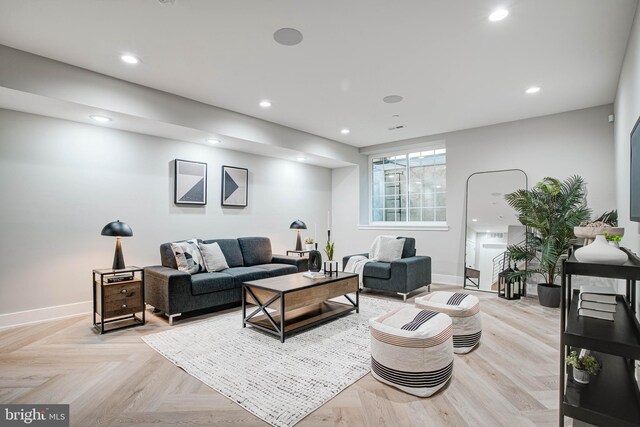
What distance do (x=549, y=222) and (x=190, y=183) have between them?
16.5 feet

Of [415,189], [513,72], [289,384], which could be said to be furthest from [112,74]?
[415,189]

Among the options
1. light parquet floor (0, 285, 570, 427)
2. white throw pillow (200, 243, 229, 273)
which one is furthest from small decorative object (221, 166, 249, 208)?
light parquet floor (0, 285, 570, 427)

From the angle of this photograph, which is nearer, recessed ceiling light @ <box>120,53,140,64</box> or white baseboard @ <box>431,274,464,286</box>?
recessed ceiling light @ <box>120,53,140,64</box>

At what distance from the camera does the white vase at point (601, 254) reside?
150 centimetres

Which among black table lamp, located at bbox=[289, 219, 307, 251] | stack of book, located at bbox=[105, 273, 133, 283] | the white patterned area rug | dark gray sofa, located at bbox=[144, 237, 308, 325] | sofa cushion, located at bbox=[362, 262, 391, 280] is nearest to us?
the white patterned area rug

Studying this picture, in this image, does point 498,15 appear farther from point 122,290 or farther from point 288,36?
point 122,290

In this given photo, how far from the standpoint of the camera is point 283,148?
5.44 meters

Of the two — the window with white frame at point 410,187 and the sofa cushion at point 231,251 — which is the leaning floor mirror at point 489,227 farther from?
the sofa cushion at point 231,251

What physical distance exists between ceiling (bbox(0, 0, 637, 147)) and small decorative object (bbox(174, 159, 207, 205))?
1.05 meters

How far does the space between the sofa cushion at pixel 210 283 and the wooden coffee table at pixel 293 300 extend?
23.5 inches

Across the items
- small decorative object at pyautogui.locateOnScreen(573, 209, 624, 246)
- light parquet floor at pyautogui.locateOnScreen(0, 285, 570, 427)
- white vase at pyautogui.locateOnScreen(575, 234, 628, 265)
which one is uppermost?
small decorative object at pyautogui.locateOnScreen(573, 209, 624, 246)

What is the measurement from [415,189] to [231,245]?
368 centimetres

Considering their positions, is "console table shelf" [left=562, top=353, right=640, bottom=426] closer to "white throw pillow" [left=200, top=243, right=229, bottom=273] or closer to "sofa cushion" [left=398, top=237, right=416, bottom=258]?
"sofa cushion" [left=398, top=237, right=416, bottom=258]

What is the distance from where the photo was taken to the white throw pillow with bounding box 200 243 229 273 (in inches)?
169
